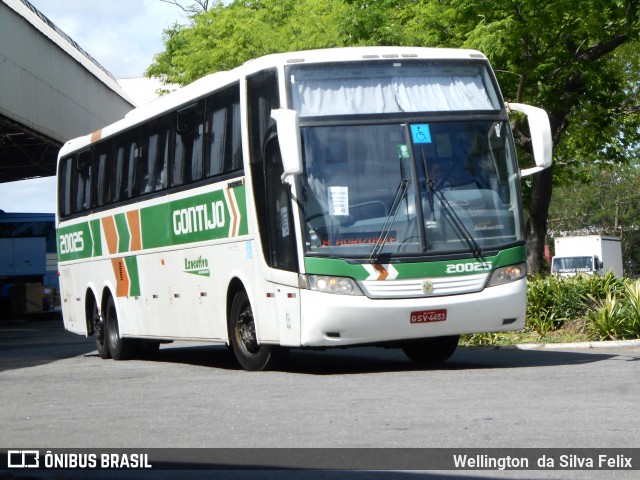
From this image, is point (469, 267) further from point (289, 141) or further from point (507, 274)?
point (289, 141)

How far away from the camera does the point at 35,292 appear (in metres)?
46.3

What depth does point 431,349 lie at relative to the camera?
15914mm

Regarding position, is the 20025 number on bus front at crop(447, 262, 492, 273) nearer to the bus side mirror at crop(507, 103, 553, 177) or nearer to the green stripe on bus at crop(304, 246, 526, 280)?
the green stripe on bus at crop(304, 246, 526, 280)

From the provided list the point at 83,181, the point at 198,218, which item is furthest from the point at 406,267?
the point at 83,181

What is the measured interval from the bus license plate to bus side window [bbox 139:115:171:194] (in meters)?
5.01

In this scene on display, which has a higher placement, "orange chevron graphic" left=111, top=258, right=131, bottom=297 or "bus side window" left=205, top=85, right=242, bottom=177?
"bus side window" left=205, top=85, right=242, bottom=177

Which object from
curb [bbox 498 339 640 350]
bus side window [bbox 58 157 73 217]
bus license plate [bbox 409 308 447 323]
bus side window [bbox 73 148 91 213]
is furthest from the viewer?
bus side window [bbox 58 157 73 217]

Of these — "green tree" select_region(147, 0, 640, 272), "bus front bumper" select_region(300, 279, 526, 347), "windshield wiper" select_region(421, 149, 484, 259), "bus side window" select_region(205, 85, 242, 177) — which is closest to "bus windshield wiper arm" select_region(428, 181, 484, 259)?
"windshield wiper" select_region(421, 149, 484, 259)

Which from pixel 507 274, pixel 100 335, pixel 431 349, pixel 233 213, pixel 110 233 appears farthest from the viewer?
pixel 100 335

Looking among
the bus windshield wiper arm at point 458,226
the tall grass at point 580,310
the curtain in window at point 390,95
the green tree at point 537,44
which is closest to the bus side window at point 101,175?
the tall grass at point 580,310

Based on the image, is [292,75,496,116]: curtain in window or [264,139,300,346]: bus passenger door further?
[292,75,496,116]: curtain in window

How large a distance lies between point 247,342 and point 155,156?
12.1 feet

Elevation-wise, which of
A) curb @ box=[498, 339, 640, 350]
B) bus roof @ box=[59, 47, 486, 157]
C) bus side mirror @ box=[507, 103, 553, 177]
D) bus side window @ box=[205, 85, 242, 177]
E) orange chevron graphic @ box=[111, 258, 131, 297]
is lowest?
curb @ box=[498, 339, 640, 350]

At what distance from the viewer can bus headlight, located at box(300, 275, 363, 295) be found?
13.3m
